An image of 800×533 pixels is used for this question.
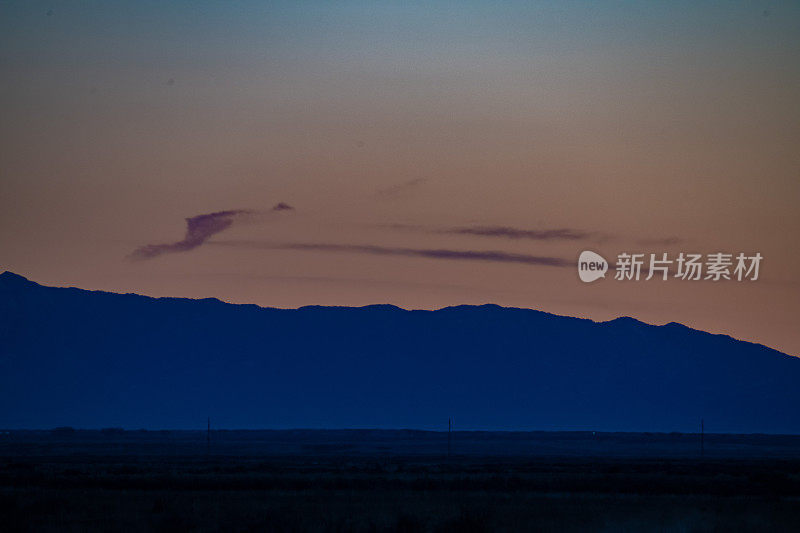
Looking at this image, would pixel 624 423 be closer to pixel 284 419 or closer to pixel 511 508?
pixel 284 419

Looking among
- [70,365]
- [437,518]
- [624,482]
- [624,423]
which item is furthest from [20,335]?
[437,518]

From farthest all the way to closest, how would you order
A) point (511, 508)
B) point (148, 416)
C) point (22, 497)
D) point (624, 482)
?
point (148, 416)
point (624, 482)
point (22, 497)
point (511, 508)

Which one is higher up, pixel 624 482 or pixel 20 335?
pixel 20 335

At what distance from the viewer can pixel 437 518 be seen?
25484 mm

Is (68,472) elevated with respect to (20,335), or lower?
lower

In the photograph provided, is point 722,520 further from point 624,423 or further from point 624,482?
point 624,423

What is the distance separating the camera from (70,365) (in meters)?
197

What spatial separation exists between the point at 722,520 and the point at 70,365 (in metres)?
183

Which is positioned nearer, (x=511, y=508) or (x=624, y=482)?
(x=511, y=508)

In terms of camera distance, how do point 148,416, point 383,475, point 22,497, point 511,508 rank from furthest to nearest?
1. point 148,416
2. point 383,475
3. point 22,497
4. point 511,508

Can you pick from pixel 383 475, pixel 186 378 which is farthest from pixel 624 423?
pixel 383 475

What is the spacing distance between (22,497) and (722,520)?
18.8m

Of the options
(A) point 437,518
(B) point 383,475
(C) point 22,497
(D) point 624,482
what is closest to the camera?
(A) point 437,518

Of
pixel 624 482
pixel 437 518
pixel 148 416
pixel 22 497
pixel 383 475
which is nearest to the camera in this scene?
pixel 437 518
